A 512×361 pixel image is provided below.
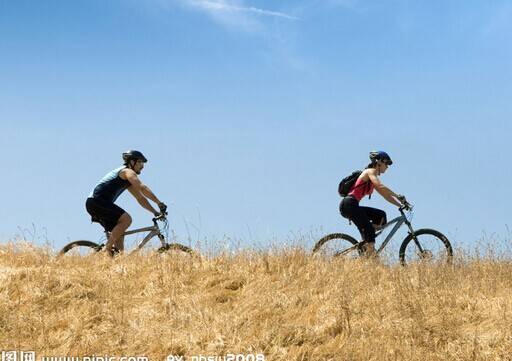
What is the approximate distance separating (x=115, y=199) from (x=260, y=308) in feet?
16.3

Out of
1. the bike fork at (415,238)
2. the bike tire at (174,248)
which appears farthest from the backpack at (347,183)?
the bike tire at (174,248)

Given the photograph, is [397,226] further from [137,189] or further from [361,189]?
[137,189]

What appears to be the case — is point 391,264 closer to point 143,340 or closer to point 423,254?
point 423,254

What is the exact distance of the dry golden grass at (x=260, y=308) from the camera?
29.5ft

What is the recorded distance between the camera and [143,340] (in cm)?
926

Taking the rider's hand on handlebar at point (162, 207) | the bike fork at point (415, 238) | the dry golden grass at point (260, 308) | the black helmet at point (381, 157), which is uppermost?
the black helmet at point (381, 157)

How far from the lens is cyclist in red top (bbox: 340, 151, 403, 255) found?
537 inches

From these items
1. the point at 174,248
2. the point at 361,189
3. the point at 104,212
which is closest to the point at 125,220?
the point at 104,212

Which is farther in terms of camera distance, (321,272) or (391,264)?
(391,264)

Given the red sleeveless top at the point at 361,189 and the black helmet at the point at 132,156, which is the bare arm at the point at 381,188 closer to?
the red sleeveless top at the point at 361,189

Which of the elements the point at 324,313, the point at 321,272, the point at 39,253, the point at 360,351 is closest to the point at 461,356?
the point at 360,351

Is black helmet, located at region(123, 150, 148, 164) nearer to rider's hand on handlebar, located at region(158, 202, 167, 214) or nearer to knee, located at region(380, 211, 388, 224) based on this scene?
rider's hand on handlebar, located at region(158, 202, 167, 214)

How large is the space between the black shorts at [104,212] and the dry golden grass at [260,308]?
4.13 ft

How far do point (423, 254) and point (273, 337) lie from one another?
5569 millimetres
